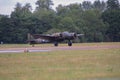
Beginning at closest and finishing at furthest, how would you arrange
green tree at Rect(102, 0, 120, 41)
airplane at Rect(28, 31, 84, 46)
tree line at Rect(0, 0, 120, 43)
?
airplane at Rect(28, 31, 84, 46)
tree line at Rect(0, 0, 120, 43)
green tree at Rect(102, 0, 120, 41)

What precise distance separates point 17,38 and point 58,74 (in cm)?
8764

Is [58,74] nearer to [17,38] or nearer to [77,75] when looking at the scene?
[77,75]

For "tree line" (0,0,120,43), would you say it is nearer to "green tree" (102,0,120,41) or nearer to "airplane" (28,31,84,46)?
"green tree" (102,0,120,41)

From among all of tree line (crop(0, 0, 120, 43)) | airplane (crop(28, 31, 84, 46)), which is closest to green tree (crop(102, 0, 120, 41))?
tree line (crop(0, 0, 120, 43))

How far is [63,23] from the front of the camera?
113375mm

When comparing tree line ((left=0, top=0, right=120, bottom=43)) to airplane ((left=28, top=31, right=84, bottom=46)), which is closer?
airplane ((left=28, top=31, right=84, bottom=46))

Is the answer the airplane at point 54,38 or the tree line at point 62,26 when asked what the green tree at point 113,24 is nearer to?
the tree line at point 62,26

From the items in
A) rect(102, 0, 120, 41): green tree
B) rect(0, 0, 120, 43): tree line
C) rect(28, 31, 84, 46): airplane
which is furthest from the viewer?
rect(102, 0, 120, 41): green tree

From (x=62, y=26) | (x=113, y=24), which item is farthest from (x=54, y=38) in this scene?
(x=113, y=24)

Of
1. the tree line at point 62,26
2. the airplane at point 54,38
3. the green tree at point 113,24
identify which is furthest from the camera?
the green tree at point 113,24

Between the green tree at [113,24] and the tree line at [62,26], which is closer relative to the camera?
the tree line at [62,26]

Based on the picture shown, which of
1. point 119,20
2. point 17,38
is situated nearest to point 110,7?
point 119,20

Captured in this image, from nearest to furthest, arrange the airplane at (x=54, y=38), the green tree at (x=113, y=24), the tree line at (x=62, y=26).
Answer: the airplane at (x=54, y=38)
the tree line at (x=62, y=26)
the green tree at (x=113, y=24)

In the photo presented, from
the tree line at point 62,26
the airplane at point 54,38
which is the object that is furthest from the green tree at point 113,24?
the airplane at point 54,38
